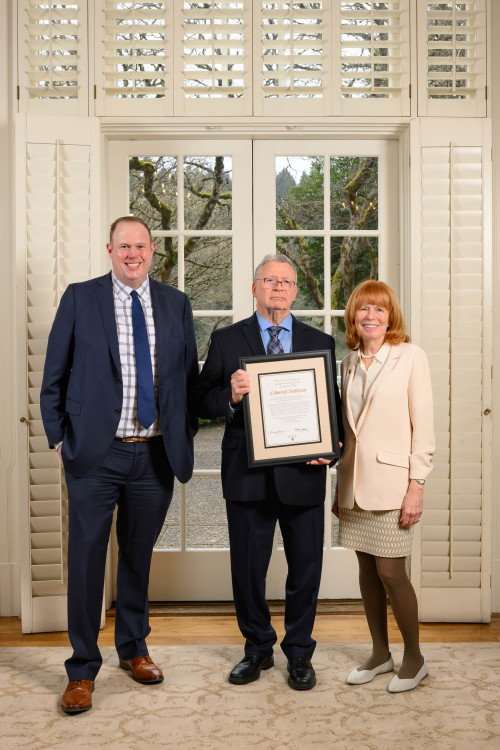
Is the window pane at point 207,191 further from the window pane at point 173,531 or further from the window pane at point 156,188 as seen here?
the window pane at point 173,531

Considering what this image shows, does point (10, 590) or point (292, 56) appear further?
point (10, 590)

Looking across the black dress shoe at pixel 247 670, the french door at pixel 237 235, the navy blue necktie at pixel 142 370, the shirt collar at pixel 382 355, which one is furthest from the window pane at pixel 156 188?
the black dress shoe at pixel 247 670

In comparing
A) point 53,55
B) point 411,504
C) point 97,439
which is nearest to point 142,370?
point 97,439

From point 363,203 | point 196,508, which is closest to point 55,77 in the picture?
point 363,203

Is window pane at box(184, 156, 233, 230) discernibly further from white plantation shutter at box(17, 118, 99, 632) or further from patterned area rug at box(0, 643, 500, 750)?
patterned area rug at box(0, 643, 500, 750)

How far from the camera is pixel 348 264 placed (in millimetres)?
3693

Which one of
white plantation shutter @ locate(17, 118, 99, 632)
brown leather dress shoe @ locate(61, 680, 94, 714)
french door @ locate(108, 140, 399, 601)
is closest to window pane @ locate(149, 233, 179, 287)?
french door @ locate(108, 140, 399, 601)

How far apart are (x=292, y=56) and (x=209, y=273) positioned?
1.10 m

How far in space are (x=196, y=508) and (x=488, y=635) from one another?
151cm

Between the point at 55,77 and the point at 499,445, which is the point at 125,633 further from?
the point at 55,77

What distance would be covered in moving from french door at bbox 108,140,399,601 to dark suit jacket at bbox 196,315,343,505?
883mm

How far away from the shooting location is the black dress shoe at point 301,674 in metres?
2.72

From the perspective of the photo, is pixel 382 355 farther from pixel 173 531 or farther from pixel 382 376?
pixel 173 531

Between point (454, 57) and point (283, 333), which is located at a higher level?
point (454, 57)
